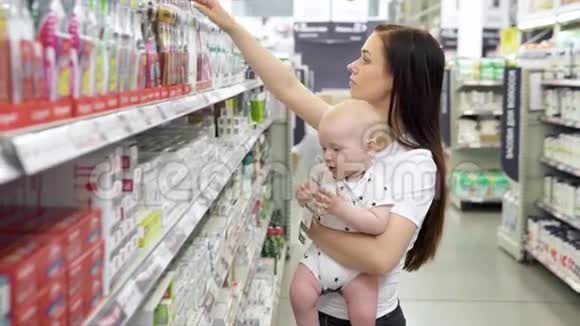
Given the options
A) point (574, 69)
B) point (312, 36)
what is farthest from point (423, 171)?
point (312, 36)

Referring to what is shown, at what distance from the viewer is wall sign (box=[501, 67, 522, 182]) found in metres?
5.84

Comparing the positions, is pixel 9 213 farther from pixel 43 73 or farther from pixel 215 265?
pixel 215 265

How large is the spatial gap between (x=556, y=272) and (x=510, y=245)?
104cm

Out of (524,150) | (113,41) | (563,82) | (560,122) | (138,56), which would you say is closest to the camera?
(113,41)

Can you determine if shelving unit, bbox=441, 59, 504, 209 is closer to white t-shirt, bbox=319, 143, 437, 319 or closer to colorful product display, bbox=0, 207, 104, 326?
white t-shirt, bbox=319, 143, 437, 319

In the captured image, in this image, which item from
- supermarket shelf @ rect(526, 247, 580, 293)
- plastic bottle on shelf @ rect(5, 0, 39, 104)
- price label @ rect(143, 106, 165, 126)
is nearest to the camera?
plastic bottle on shelf @ rect(5, 0, 39, 104)

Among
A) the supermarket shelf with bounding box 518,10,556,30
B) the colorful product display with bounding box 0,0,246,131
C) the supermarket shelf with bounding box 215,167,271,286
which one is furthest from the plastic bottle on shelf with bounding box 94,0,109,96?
the supermarket shelf with bounding box 518,10,556,30

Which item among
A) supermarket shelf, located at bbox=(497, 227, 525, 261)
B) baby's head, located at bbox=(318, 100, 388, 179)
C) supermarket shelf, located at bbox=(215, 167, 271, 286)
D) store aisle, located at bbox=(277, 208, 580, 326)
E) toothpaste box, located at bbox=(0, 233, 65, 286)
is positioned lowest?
store aisle, located at bbox=(277, 208, 580, 326)

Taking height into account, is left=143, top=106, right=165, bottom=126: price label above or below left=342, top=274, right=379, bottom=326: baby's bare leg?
above

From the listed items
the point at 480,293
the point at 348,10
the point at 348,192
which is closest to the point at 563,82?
the point at 480,293

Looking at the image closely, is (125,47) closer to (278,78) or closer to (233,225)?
(278,78)

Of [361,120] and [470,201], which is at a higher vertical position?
[361,120]

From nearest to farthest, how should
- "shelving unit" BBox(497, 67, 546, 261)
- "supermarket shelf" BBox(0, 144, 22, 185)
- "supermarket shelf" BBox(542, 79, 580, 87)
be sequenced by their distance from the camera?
"supermarket shelf" BBox(0, 144, 22, 185) → "supermarket shelf" BBox(542, 79, 580, 87) → "shelving unit" BBox(497, 67, 546, 261)

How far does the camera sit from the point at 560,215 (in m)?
5.25
